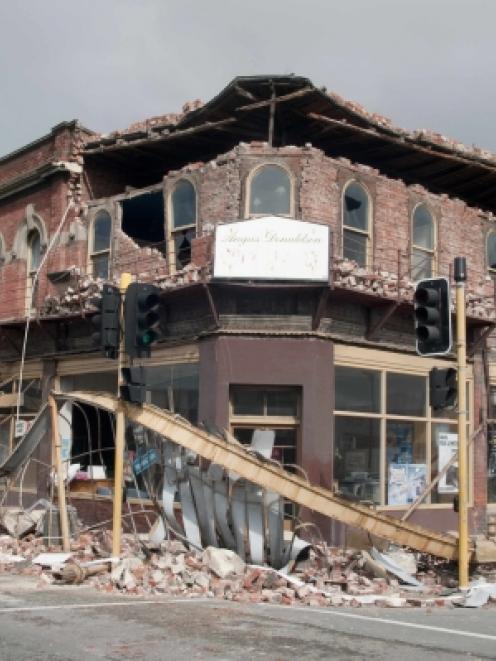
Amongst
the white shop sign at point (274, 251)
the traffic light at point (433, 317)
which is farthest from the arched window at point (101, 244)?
the traffic light at point (433, 317)

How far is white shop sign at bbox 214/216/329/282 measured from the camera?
15.1m

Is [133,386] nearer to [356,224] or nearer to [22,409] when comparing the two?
[356,224]

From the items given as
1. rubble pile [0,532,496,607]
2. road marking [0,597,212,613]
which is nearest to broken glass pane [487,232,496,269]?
rubble pile [0,532,496,607]

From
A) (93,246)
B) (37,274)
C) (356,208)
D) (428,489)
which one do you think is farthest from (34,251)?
(428,489)

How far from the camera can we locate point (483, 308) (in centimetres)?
1811

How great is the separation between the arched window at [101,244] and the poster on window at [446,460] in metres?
8.40

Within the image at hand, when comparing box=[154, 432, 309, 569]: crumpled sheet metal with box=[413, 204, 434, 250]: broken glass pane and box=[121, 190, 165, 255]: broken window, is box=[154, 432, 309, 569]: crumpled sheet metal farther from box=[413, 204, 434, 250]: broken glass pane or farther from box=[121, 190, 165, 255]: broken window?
box=[413, 204, 434, 250]: broken glass pane

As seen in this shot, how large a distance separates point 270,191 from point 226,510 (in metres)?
6.65

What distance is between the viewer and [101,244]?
19.0m

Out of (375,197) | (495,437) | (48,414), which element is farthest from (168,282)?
(495,437)

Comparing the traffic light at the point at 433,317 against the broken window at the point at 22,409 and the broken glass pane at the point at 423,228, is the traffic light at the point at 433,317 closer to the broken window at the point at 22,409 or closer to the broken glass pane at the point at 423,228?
the broken glass pane at the point at 423,228

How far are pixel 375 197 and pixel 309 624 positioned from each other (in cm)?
1044

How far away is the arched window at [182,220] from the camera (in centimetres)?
1689

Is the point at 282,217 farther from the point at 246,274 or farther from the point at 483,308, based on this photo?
the point at 483,308
